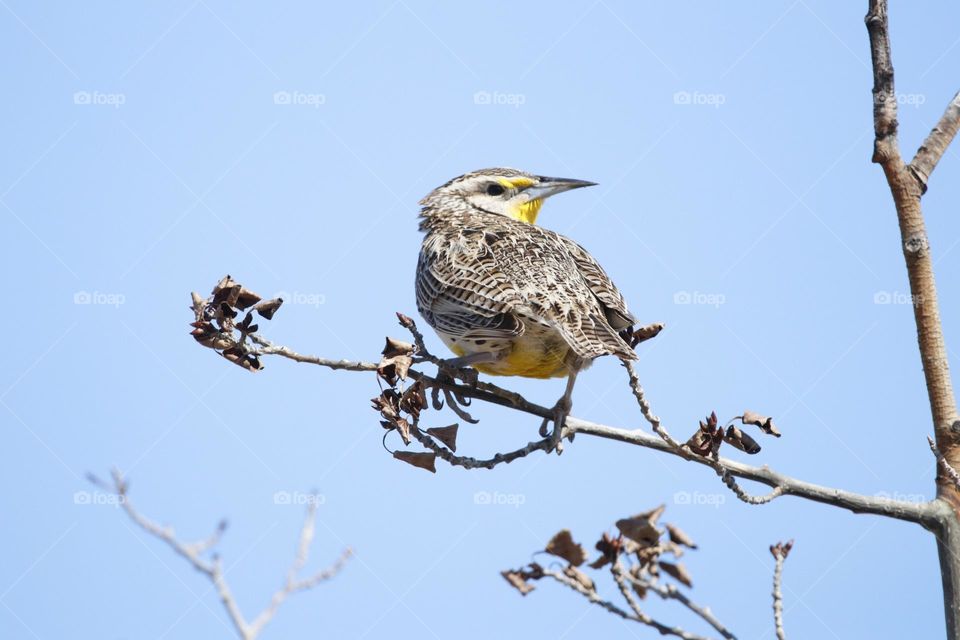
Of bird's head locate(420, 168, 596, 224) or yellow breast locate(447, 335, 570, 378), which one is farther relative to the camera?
bird's head locate(420, 168, 596, 224)

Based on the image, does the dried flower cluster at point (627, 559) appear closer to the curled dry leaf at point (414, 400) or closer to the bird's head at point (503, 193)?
the curled dry leaf at point (414, 400)

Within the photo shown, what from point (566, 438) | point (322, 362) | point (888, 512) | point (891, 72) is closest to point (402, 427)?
point (322, 362)

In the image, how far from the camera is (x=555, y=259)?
20.3 feet

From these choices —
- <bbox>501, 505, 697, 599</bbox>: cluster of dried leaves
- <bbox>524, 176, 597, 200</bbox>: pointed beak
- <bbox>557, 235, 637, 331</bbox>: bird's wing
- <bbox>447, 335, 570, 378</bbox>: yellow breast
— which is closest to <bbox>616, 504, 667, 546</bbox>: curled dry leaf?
<bbox>501, 505, 697, 599</bbox>: cluster of dried leaves

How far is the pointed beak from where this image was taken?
783cm

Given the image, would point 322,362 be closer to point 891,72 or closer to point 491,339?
point 491,339

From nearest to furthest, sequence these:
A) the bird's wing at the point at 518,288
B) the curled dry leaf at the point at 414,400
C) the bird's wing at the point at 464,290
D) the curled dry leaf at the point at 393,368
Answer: the curled dry leaf at the point at 393,368 → the curled dry leaf at the point at 414,400 → the bird's wing at the point at 518,288 → the bird's wing at the point at 464,290

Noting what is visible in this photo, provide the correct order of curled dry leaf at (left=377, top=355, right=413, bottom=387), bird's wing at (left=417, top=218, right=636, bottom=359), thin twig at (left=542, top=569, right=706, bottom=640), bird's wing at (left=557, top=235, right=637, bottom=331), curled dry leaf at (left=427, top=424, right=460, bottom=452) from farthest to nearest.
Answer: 1. bird's wing at (left=557, top=235, right=637, bottom=331)
2. bird's wing at (left=417, top=218, right=636, bottom=359)
3. curled dry leaf at (left=427, top=424, right=460, bottom=452)
4. curled dry leaf at (left=377, top=355, right=413, bottom=387)
5. thin twig at (left=542, top=569, right=706, bottom=640)

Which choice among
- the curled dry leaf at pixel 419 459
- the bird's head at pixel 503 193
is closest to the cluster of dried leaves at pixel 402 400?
the curled dry leaf at pixel 419 459

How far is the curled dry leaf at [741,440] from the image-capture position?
4324 millimetres

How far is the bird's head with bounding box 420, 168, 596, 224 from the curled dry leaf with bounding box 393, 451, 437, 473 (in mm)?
3444

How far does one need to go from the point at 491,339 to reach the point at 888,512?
2155 millimetres

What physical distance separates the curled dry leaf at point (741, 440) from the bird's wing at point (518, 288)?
72 centimetres

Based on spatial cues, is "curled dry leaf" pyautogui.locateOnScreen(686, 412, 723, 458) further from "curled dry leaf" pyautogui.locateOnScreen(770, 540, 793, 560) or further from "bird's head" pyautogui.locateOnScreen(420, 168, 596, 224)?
"bird's head" pyautogui.locateOnScreen(420, 168, 596, 224)
